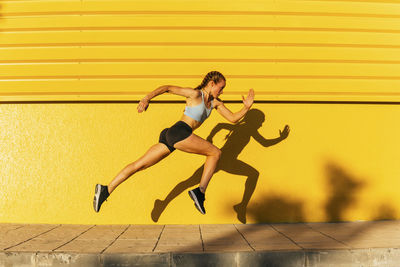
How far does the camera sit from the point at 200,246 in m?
3.86

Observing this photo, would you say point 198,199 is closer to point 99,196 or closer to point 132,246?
point 132,246

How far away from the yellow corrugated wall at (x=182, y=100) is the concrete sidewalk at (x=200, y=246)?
546 millimetres

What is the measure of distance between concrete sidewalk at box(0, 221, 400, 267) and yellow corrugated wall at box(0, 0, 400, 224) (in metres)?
0.55

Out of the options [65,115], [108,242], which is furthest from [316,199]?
[65,115]

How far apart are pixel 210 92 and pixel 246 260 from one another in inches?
77.2

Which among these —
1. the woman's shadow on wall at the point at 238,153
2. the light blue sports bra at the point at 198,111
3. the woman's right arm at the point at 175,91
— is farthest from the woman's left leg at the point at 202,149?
the woman's shadow on wall at the point at 238,153

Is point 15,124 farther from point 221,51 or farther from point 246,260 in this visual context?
point 246,260

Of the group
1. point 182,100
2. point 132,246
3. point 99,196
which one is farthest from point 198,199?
point 182,100

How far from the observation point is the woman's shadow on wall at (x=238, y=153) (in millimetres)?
5285

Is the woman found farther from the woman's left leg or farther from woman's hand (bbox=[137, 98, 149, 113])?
woman's hand (bbox=[137, 98, 149, 113])

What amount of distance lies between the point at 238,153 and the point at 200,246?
1798mm

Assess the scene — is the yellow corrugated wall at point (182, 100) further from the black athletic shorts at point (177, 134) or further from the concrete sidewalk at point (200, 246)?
the black athletic shorts at point (177, 134)

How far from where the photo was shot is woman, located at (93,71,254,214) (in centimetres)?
438

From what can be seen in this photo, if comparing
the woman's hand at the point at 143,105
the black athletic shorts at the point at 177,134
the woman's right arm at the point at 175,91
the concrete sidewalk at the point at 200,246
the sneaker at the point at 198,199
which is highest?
the woman's right arm at the point at 175,91
